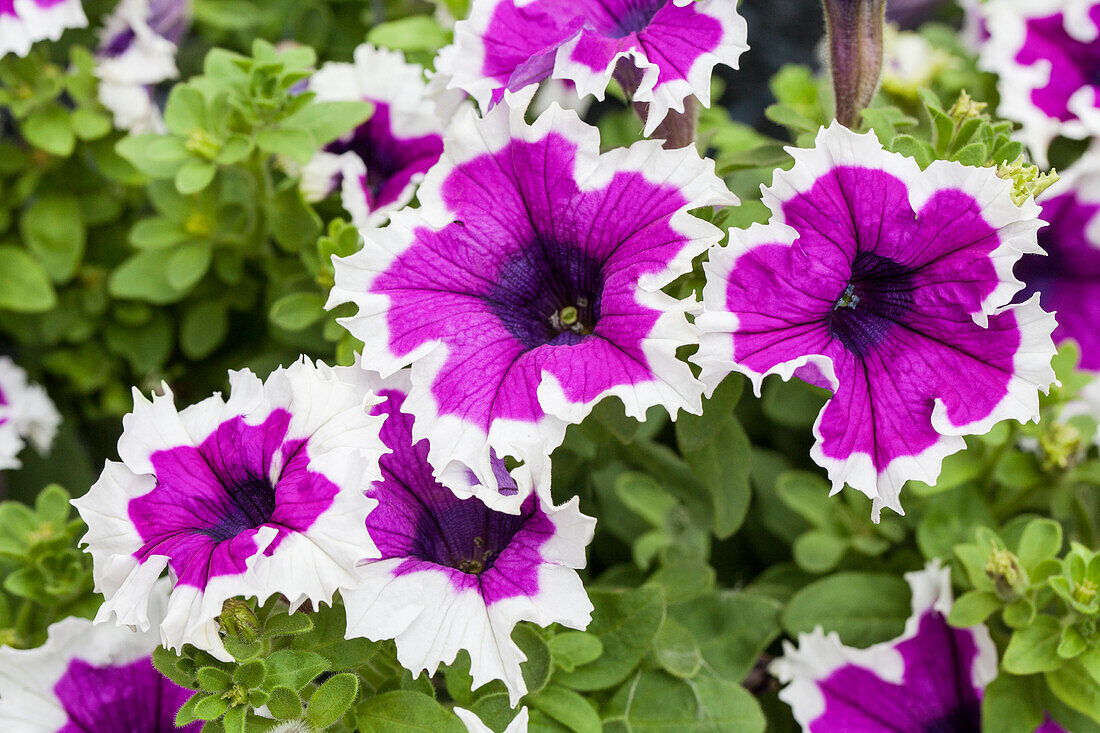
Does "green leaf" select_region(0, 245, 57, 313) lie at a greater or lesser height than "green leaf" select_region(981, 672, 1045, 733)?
greater

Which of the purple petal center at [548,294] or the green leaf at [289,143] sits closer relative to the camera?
the purple petal center at [548,294]

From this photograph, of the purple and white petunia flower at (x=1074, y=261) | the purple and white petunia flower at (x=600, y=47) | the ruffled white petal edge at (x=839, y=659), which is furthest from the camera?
the purple and white petunia flower at (x=1074, y=261)

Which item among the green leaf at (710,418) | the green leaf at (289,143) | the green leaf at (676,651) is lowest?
the green leaf at (676,651)

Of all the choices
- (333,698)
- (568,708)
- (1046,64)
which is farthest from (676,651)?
(1046,64)

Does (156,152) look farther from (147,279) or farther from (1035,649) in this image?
(1035,649)

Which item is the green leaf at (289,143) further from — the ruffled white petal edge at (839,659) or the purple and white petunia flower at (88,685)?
the ruffled white petal edge at (839,659)

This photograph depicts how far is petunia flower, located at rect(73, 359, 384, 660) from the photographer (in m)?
0.77

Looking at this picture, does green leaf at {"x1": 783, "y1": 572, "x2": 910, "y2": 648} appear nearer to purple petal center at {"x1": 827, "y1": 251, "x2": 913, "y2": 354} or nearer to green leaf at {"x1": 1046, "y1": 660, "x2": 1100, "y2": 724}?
green leaf at {"x1": 1046, "y1": 660, "x2": 1100, "y2": 724}

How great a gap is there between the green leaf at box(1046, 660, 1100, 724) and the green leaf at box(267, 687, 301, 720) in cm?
75

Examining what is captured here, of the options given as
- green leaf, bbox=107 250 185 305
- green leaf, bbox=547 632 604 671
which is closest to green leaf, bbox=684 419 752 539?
green leaf, bbox=547 632 604 671

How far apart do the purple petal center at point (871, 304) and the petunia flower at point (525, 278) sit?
141mm

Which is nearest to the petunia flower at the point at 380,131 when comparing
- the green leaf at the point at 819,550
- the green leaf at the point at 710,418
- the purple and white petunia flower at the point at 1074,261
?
the green leaf at the point at 710,418

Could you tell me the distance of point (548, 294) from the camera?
0.96 m

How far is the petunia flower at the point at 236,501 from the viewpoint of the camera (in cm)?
77
